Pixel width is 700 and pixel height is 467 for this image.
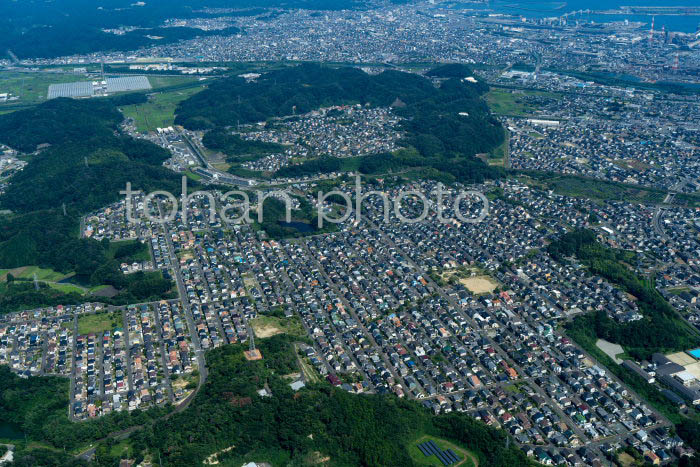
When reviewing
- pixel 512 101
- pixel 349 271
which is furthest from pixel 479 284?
pixel 512 101

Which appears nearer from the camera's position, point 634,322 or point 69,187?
point 634,322

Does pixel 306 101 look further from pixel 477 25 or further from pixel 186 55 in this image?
pixel 477 25

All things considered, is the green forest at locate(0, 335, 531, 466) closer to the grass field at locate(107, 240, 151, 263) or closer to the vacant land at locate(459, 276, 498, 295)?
the vacant land at locate(459, 276, 498, 295)

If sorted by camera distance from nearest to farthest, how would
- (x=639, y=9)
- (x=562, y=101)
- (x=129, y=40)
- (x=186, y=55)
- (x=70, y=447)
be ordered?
(x=70, y=447) < (x=562, y=101) < (x=186, y=55) < (x=129, y=40) < (x=639, y=9)

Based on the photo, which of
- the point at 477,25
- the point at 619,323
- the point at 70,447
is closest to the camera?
the point at 70,447

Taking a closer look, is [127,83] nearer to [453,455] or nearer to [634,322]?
[634,322]

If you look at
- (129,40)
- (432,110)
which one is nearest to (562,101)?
(432,110)

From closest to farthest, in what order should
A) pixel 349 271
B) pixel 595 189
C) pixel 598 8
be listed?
pixel 349 271
pixel 595 189
pixel 598 8

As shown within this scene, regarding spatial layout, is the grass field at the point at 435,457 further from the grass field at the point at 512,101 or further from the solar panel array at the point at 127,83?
the solar panel array at the point at 127,83
